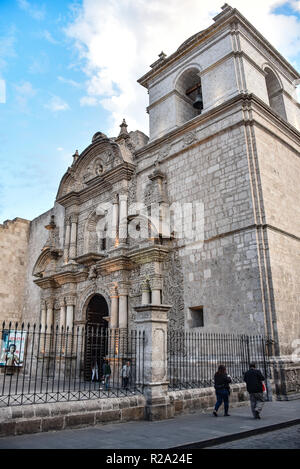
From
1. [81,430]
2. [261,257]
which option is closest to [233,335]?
[261,257]

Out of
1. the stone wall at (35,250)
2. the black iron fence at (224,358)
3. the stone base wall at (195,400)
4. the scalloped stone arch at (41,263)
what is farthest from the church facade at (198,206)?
the stone base wall at (195,400)

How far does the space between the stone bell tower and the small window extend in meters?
0.04

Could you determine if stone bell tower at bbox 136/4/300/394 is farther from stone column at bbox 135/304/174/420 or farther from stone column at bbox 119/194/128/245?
stone column at bbox 135/304/174/420

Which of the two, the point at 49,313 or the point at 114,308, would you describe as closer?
the point at 114,308

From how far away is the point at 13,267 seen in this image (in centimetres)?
2062

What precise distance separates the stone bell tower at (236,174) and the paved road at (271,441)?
143 inches

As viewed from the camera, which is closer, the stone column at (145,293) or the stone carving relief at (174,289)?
the stone carving relief at (174,289)

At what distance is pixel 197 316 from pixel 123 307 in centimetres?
297

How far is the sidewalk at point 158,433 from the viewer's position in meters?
4.83

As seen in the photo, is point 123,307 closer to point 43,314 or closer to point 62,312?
point 62,312

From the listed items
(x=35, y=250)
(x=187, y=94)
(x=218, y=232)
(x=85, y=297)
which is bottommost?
(x=85, y=297)

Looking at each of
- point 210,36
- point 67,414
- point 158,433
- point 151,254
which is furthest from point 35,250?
point 158,433

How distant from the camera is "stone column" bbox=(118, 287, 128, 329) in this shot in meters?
13.1

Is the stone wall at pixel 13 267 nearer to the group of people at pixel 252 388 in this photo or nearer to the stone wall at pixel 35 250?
the stone wall at pixel 35 250
